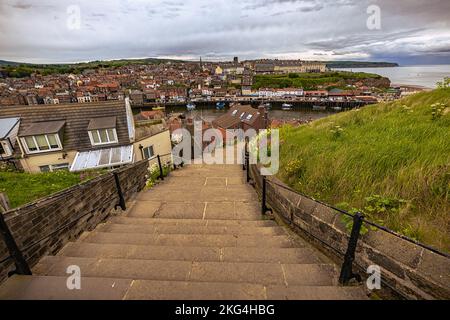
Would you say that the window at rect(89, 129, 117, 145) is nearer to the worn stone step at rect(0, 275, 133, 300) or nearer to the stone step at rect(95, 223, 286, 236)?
the stone step at rect(95, 223, 286, 236)

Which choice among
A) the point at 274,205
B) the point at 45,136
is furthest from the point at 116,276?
the point at 45,136

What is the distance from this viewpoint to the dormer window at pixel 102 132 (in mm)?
14633

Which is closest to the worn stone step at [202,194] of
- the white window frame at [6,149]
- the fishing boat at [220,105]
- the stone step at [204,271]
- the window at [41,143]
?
the stone step at [204,271]

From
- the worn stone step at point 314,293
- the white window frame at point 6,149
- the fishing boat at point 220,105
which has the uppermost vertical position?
the worn stone step at point 314,293

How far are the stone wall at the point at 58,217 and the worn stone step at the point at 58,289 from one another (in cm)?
49

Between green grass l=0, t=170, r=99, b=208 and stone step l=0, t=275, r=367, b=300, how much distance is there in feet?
13.7

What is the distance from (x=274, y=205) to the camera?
478cm

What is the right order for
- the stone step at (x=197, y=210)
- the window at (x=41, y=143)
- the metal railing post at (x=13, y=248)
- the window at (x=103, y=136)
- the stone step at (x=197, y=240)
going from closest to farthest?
1. the metal railing post at (x=13, y=248)
2. the stone step at (x=197, y=240)
3. the stone step at (x=197, y=210)
4. the window at (x=41, y=143)
5. the window at (x=103, y=136)

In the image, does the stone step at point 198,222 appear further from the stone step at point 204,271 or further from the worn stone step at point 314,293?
the worn stone step at point 314,293

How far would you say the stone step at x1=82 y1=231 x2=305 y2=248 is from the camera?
3531mm

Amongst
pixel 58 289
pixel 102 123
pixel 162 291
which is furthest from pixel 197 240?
pixel 102 123

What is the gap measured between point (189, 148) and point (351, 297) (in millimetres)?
19621

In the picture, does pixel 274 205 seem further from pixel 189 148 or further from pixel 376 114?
pixel 189 148

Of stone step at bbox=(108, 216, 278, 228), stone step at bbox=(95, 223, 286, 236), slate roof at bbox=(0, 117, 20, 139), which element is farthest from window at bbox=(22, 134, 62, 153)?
stone step at bbox=(95, 223, 286, 236)
